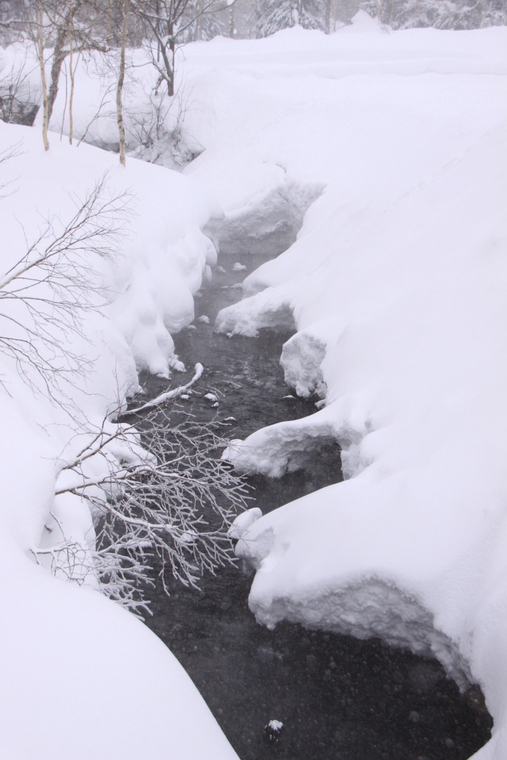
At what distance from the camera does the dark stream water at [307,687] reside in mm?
4160

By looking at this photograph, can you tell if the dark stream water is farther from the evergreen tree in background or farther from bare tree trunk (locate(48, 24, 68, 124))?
the evergreen tree in background

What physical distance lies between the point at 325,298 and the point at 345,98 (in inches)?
466

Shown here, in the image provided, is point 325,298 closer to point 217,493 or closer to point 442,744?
point 217,493

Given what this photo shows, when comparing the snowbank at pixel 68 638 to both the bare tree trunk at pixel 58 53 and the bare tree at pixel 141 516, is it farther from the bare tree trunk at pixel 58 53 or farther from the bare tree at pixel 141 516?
the bare tree trunk at pixel 58 53

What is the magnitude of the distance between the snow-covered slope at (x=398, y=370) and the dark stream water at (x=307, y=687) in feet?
0.73

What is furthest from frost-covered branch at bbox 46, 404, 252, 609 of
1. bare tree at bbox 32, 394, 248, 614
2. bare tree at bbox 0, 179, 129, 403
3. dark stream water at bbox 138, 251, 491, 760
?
bare tree at bbox 0, 179, 129, 403

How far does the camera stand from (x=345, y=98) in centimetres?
1822

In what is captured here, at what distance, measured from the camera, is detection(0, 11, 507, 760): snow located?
3049mm

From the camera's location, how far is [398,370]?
680 cm

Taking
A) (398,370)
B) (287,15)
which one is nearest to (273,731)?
(398,370)

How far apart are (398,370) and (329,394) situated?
113cm

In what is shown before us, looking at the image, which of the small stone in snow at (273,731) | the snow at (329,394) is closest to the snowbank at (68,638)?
the snow at (329,394)

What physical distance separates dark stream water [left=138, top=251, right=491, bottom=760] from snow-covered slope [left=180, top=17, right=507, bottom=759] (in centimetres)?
22

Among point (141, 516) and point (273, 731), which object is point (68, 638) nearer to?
point (273, 731)
